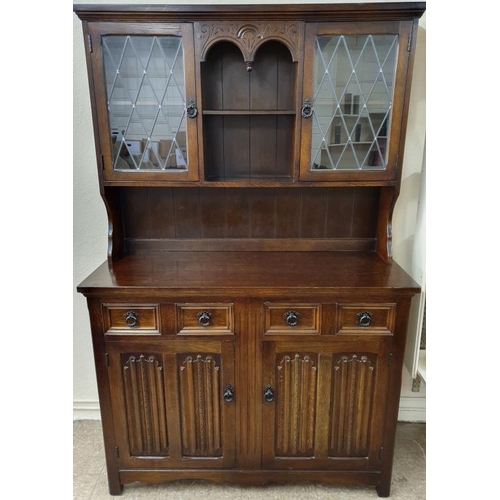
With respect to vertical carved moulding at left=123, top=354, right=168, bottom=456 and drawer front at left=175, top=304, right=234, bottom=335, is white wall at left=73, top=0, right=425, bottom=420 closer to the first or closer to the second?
vertical carved moulding at left=123, top=354, right=168, bottom=456

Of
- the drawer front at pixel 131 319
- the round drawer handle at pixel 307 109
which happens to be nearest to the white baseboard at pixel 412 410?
the drawer front at pixel 131 319

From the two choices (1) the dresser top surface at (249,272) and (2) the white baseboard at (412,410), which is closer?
(1) the dresser top surface at (249,272)

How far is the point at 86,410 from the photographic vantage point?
219 cm

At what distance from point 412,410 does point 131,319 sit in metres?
1.62

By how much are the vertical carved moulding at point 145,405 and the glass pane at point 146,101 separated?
0.82 meters

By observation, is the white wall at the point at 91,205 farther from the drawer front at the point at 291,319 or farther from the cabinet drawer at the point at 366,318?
the drawer front at the point at 291,319

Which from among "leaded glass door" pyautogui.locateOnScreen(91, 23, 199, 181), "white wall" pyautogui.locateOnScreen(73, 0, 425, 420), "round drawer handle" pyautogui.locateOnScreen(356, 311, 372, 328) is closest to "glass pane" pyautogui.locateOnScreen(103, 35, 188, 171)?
"leaded glass door" pyautogui.locateOnScreen(91, 23, 199, 181)

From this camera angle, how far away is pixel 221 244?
1.89 m

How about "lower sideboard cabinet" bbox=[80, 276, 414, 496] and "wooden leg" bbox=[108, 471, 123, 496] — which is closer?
"lower sideboard cabinet" bbox=[80, 276, 414, 496]

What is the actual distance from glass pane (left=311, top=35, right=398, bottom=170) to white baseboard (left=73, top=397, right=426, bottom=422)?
134 cm

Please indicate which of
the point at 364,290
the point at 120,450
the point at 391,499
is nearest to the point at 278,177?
the point at 364,290

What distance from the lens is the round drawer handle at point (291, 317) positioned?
1.52m

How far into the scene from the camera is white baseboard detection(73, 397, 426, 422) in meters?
2.15

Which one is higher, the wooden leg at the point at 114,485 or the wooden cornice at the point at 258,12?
the wooden cornice at the point at 258,12
